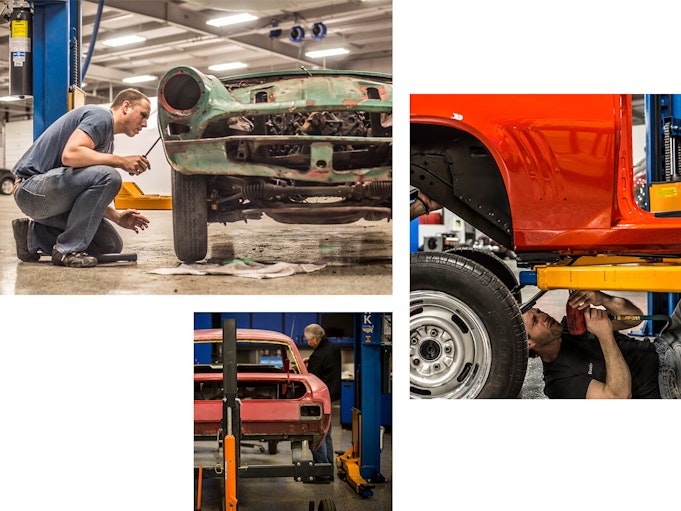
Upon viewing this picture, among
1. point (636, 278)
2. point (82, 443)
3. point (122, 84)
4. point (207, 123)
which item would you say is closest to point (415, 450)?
point (636, 278)

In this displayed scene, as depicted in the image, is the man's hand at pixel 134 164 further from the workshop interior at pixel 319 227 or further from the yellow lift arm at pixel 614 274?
the yellow lift arm at pixel 614 274

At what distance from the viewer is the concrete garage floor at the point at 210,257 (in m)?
2.44

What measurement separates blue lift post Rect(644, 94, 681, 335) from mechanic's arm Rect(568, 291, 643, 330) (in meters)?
0.16

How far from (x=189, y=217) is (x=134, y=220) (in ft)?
0.64

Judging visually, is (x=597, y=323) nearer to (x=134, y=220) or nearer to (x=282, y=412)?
(x=282, y=412)

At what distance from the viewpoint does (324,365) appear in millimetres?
3699

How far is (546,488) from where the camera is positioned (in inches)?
97.6

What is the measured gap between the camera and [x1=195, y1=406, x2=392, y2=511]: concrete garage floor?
335cm

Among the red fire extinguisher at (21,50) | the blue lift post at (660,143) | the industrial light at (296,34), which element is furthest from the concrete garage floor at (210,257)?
the blue lift post at (660,143)

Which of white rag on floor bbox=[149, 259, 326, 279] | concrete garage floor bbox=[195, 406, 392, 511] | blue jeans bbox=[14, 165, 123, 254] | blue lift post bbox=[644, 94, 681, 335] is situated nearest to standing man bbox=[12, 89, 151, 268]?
blue jeans bbox=[14, 165, 123, 254]

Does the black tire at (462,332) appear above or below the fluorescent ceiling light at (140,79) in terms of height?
below

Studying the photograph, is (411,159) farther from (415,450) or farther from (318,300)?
(415,450)

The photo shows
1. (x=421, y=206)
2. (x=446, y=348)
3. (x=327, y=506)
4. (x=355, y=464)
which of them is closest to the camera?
(x=446, y=348)

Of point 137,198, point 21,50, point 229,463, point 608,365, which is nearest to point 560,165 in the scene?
point 608,365
